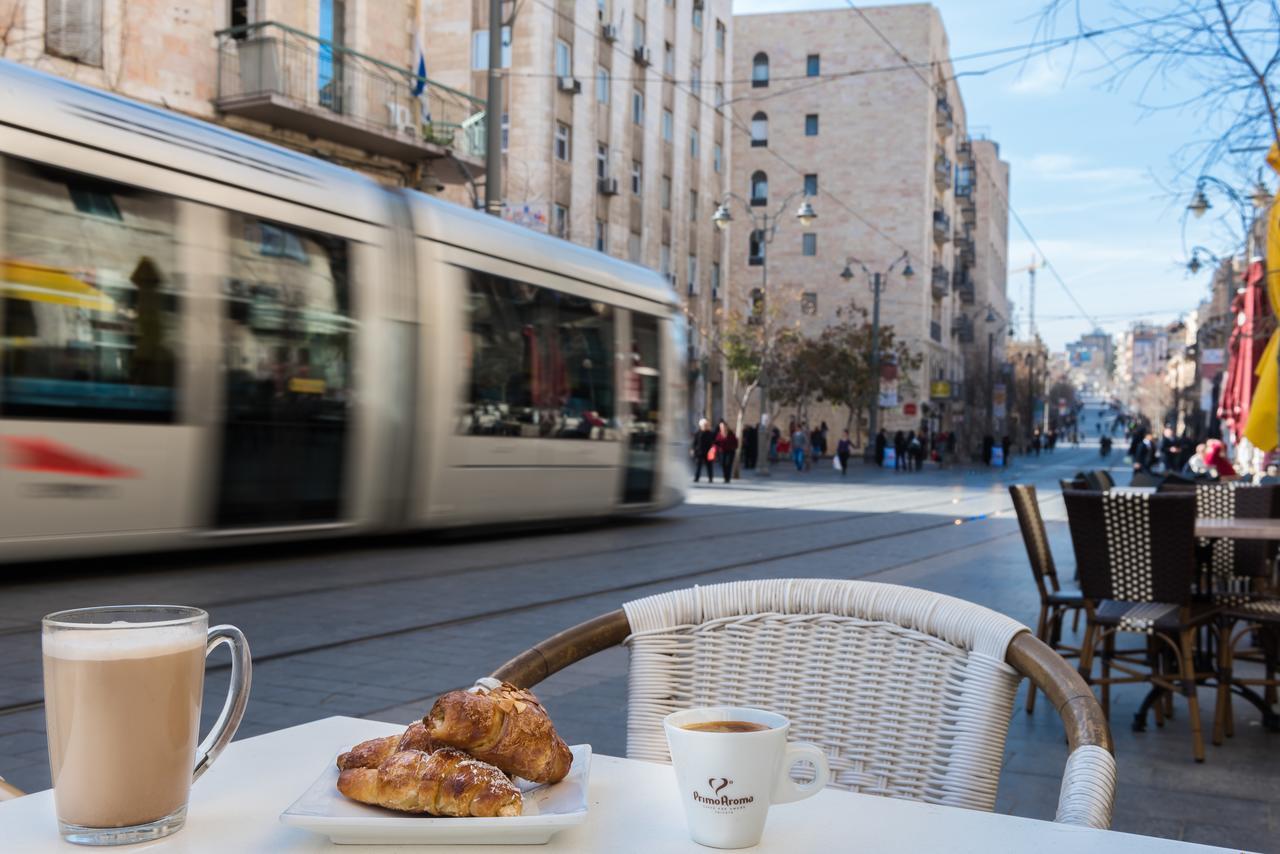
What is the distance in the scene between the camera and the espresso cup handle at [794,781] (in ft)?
4.43

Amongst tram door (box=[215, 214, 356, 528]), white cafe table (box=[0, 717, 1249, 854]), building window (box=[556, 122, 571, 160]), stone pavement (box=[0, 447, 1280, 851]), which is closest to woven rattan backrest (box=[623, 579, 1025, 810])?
white cafe table (box=[0, 717, 1249, 854])

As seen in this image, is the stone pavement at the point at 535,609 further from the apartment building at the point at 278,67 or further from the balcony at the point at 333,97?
the apartment building at the point at 278,67

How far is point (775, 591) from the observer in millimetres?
2291

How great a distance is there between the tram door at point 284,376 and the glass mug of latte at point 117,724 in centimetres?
979

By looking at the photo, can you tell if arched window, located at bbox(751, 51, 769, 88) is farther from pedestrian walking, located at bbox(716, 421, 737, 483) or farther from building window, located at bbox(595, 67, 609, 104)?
pedestrian walking, located at bbox(716, 421, 737, 483)

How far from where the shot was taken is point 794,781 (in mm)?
1372

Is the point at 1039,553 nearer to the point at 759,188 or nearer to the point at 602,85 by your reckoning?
the point at 602,85

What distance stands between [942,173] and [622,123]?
3411 centimetres

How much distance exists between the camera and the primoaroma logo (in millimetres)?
1279

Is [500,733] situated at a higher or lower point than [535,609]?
higher

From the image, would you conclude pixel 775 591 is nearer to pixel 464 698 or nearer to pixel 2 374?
pixel 464 698

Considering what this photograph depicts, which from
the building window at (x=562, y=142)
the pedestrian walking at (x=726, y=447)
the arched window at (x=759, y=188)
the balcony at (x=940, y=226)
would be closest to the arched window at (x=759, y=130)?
the arched window at (x=759, y=188)

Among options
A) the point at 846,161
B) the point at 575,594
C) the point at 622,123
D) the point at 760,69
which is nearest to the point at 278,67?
the point at 575,594

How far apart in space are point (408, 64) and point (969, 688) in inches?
1084
